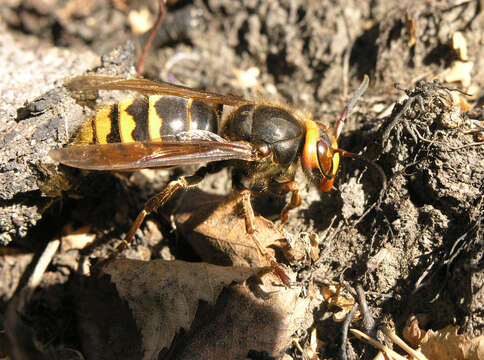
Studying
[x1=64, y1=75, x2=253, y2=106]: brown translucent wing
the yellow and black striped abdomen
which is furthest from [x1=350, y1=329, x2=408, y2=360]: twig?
[x1=64, y1=75, x2=253, y2=106]: brown translucent wing

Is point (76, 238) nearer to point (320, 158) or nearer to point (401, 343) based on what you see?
point (320, 158)

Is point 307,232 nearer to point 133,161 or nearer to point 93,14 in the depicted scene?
point 133,161

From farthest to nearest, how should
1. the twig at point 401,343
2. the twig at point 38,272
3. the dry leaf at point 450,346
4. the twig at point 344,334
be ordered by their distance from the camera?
the twig at point 38,272 → the twig at point 344,334 → the twig at point 401,343 → the dry leaf at point 450,346

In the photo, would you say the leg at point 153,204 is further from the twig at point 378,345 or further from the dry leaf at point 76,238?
the twig at point 378,345

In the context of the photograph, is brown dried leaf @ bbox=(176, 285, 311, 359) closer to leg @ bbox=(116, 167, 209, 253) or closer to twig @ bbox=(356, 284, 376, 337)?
twig @ bbox=(356, 284, 376, 337)

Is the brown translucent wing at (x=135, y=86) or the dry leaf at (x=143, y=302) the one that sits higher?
the brown translucent wing at (x=135, y=86)

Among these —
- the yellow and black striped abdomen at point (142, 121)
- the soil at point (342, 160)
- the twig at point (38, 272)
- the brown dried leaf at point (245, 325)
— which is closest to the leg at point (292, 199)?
the soil at point (342, 160)
